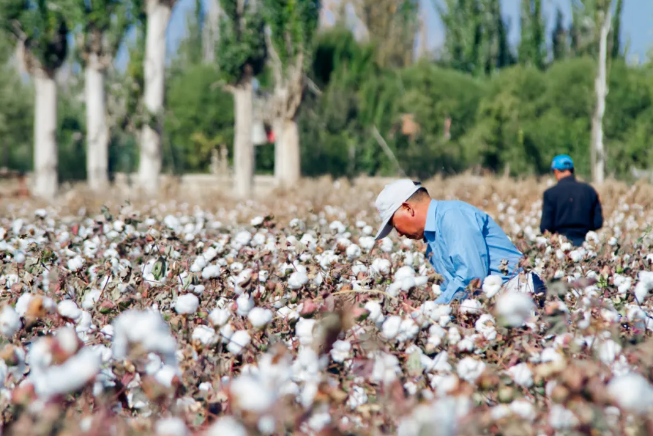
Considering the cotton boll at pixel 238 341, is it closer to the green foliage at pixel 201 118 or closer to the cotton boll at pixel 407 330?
the cotton boll at pixel 407 330

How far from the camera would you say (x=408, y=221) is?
11.6ft

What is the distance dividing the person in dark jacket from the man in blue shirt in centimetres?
Answer: 351

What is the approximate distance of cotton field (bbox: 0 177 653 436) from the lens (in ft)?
5.62

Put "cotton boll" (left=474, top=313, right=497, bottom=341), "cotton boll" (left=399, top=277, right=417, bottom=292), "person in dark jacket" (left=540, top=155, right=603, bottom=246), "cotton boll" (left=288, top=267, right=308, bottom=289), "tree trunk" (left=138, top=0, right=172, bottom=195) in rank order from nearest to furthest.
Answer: "cotton boll" (left=474, top=313, right=497, bottom=341), "cotton boll" (left=399, top=277, right=417, bottom=292), "cotton boll" (left=288, top=267, right=308, bottom=289), "person in dark jacket" (left=540, top=155, right=603, bottom=246), "tree trunk" (left=138, top=0, right=172, bottom=195)

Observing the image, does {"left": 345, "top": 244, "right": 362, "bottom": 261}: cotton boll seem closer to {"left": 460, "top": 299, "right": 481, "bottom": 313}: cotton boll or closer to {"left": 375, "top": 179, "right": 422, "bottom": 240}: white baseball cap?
{"left": 375, "top": 179, "right": 422, "bottom": 240}: white baseball cap

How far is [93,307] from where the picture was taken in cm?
314

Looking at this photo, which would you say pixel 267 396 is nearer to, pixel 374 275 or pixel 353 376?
pixel 353 376

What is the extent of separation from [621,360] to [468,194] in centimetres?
917

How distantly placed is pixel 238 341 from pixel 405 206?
4.73 ft

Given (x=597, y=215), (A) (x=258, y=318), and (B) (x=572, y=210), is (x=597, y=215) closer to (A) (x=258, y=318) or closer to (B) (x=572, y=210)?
(B) (x=572, y=210)

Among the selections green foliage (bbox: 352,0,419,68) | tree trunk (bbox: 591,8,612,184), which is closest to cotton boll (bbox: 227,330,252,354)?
tree trunk (bbox: 591,8,612,184)

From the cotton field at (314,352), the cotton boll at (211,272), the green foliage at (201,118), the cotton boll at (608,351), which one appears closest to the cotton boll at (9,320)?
the cotton field at (314,352)

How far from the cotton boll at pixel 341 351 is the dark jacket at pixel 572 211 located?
4989mm

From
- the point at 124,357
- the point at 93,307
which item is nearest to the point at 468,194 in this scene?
the point at 93,307
